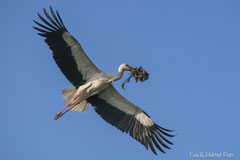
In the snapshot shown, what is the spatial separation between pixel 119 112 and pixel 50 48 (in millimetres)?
2481

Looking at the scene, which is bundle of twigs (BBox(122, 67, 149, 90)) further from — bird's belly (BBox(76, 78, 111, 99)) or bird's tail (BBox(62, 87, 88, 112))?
bird's tail (BBox(62, 87, 88, 112))

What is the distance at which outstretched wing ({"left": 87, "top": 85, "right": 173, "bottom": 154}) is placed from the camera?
13094 mm

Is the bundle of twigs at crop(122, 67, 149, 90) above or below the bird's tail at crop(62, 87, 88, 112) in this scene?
above

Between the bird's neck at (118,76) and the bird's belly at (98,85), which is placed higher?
the bird's neck at (118,76)

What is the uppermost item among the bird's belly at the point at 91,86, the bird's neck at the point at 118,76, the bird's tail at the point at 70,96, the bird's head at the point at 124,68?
the bird's head at the point at 124,68

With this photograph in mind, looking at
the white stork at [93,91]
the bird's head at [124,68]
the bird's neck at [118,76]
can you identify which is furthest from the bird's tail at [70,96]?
the bird's head at [124,68]

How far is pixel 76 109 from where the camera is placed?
13648 mm

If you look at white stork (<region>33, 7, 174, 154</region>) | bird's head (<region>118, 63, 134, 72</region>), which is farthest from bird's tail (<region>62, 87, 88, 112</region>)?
bird's head (<region>118, 63, 134, 72</region>)

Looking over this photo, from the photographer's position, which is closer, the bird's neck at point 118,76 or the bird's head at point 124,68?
the bird's neck at point 118,76

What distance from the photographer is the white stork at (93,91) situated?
1280 centimetres

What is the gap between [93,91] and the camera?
1321 centimetres

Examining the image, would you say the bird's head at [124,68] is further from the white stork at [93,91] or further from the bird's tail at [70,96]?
the bird's tail at [70,96]

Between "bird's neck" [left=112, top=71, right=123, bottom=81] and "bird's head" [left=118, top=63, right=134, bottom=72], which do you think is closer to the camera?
"bird's neck" [left=112, top=71, right=123, bottom=81]

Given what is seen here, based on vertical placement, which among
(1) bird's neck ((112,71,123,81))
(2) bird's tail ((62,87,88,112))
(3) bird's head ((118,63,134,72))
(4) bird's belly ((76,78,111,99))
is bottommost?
(2) bird's tail ((62,87,88,112))
